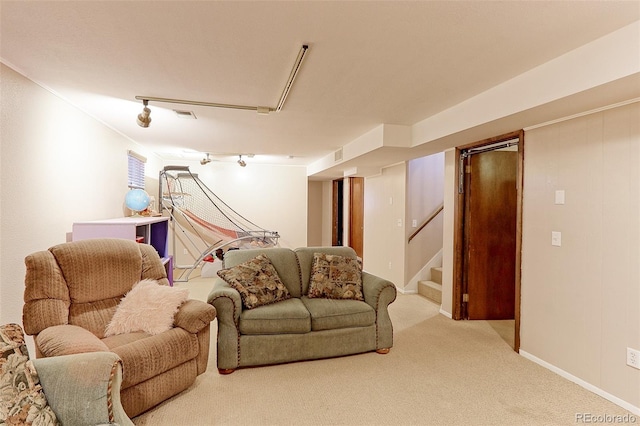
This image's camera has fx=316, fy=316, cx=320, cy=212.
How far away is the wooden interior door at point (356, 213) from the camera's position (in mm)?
6723

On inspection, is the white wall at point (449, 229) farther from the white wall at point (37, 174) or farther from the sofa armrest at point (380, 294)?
the white wall at point (37, 174)

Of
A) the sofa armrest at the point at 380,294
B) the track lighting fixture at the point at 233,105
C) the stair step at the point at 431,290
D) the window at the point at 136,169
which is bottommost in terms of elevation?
the stair step at the point at 431,290

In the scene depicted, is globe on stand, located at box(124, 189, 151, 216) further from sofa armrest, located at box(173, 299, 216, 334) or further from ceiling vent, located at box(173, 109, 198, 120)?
sofa armrest, located at box(173, 299, 216, 334)

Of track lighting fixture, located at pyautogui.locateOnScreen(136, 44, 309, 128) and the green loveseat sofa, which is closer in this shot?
track lighting fixture, located at pyautogui.locateOnScreen(136, 44, 309, 128)

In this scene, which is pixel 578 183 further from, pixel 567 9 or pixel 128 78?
pixel 128 78

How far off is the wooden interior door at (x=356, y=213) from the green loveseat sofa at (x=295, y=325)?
12.3 feet

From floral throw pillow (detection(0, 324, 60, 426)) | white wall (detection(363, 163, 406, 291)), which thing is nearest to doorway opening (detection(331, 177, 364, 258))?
white wall (detection(363, 163, 406, 291))

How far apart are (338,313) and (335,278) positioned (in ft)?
1.30

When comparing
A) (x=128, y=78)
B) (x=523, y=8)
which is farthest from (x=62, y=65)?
(x=523, y=8)

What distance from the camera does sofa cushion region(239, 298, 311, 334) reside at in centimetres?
247

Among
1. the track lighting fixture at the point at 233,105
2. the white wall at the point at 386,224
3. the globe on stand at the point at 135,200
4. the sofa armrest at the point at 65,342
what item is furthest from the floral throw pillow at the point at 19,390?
the white wall at the point at 386,224

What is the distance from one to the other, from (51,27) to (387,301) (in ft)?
9.72

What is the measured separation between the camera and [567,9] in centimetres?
151

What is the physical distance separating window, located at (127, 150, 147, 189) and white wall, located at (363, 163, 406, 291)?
388 cm
